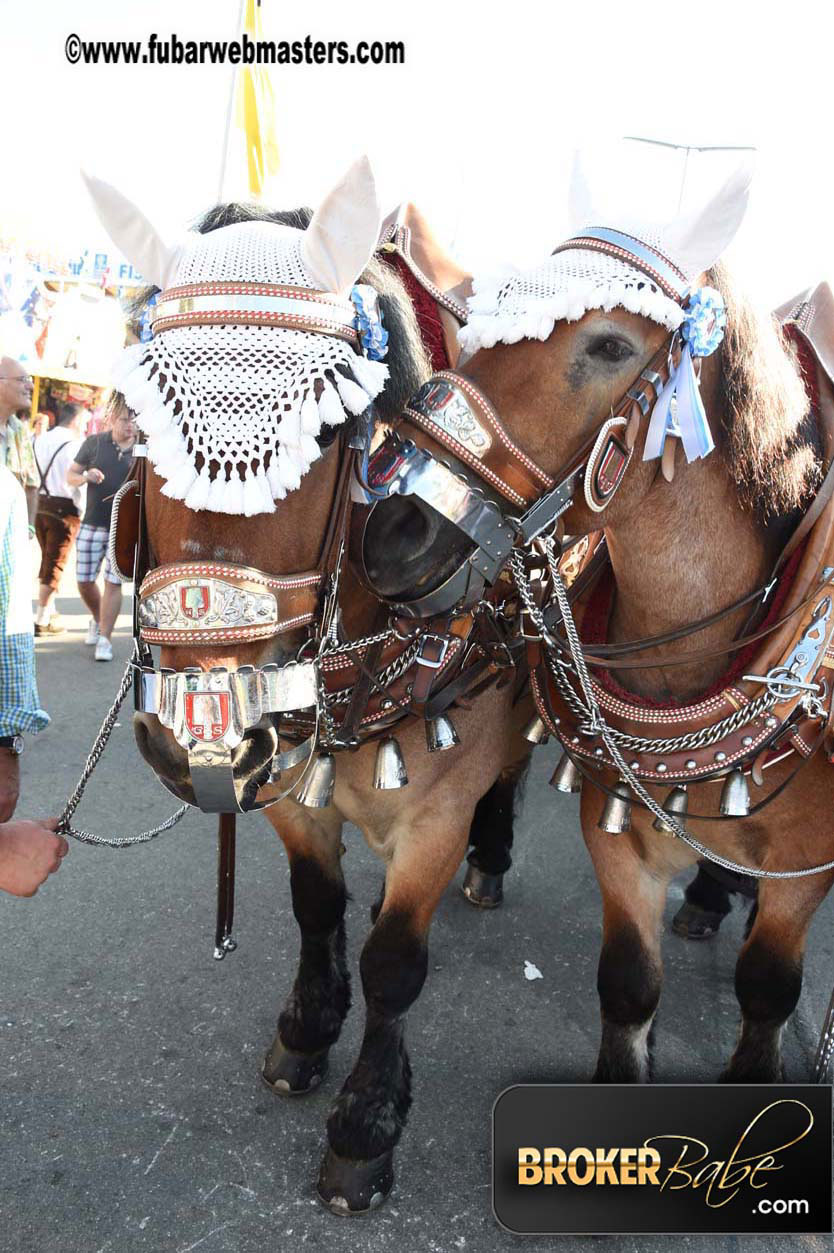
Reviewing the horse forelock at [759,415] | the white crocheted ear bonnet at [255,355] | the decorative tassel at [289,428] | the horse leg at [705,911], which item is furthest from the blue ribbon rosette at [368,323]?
the horse leg at [705,911]

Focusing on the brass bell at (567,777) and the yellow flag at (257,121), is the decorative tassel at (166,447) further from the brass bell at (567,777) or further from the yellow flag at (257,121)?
the yellow flag at (257,121)

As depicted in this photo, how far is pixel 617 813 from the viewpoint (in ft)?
6.25

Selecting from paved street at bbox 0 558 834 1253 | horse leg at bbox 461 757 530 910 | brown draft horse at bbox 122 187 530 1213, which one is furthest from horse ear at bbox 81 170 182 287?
horse leg at bbox 461 757 530 910

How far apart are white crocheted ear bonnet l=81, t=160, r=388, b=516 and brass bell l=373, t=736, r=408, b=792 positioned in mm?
717

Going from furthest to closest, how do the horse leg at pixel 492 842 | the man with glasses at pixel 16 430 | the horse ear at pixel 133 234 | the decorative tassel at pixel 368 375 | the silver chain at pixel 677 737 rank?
the man with glasses at pixel 16 430
the horse leg at pixel 492 842
the silver chain at pixel 677 737
the horse ear at pixel 133 234
the decorative tassel at pixel 368 375

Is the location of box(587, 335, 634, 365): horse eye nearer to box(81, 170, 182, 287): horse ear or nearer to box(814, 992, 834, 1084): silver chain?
box(81, 170, 182, 287): horse ear

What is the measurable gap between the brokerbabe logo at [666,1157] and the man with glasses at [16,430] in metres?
2.94

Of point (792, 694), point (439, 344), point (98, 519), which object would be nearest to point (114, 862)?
point (439, 344)

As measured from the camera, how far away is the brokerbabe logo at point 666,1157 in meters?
1.73

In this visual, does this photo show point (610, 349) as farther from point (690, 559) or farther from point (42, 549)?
point (42, 549)

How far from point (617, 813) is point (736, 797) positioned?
28 cm

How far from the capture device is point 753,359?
157 centimetres

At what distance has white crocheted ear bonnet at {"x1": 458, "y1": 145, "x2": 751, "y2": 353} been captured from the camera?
4.54 ft

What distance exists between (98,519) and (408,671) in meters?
5.03
